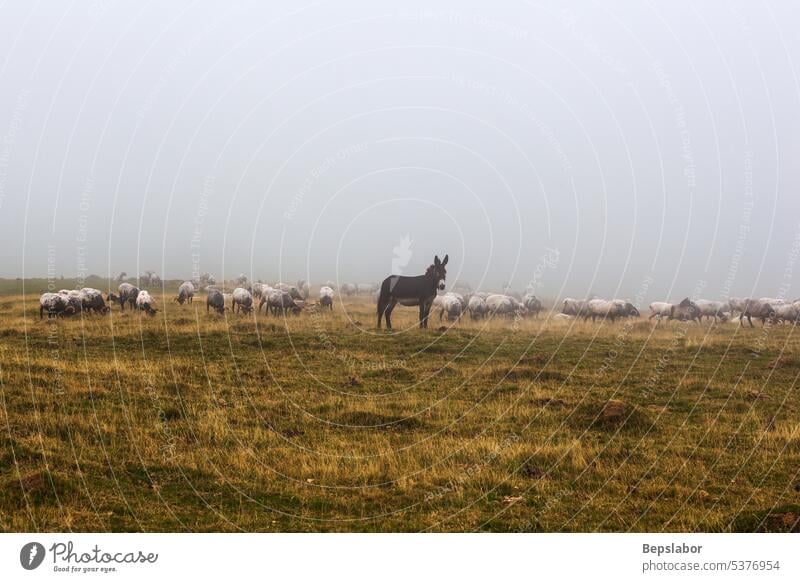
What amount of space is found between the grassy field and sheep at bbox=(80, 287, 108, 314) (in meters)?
6.47

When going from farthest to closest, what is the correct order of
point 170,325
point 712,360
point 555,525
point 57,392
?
1. point 170,325
2. point 712,360
3. point 57,392
4. point 555,525

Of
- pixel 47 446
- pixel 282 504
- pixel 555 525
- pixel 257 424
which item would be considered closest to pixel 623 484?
pixel 555 525

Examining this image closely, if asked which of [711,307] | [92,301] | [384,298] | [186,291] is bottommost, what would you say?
[92,301]

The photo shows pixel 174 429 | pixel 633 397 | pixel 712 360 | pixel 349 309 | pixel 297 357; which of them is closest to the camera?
pixel 174 429

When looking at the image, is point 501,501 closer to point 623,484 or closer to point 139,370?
point 623,484

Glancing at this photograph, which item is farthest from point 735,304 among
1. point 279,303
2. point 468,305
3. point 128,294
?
point 128,294

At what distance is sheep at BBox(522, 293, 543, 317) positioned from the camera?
44719 millimetres

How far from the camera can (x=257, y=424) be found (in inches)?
733

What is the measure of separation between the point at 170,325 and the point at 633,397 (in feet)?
69.0

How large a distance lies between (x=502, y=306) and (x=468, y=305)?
260 centimetres

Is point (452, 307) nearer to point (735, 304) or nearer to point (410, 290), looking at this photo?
point (410, 290)

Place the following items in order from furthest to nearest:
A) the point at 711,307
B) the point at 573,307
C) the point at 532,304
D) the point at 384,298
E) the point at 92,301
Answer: the point at 573,307, the point at 711,307, the point at 532,304, the point at 92,301, the point at 384,298

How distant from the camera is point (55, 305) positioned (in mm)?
33875

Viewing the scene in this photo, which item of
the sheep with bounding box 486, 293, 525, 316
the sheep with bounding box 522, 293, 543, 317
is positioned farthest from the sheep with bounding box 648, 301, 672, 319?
the sheep with bounding box 486, 293, 525, 316
